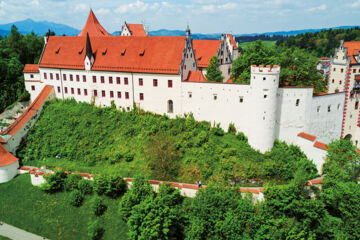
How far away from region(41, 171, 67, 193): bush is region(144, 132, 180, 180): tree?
33.1 feet

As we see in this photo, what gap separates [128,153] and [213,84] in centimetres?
1412

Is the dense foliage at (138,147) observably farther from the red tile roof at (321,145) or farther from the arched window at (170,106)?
the red tile roof at (321,145)

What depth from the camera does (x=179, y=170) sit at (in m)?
32.5

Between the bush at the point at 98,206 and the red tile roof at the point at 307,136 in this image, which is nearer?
the bush at the point at 98,206

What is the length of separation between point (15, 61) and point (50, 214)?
4000 centimetres

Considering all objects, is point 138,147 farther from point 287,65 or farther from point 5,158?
point 287,65

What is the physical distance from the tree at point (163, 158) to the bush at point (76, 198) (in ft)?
26.6

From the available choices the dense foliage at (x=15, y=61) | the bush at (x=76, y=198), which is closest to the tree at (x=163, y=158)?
the bush at (x=76, y=198)

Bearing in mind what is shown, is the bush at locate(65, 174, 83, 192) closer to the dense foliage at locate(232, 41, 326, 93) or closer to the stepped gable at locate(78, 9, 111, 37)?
the dense foliage at locate(232, 41, 326, 93)

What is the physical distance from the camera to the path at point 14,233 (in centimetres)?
2922

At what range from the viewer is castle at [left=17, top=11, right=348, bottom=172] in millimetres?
34844

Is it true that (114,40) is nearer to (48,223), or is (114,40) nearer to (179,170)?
(179,170)

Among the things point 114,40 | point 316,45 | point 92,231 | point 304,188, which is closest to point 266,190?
point 304,188

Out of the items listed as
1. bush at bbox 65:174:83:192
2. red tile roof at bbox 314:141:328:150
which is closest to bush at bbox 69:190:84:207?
bush at bbox 65:174:83:192
